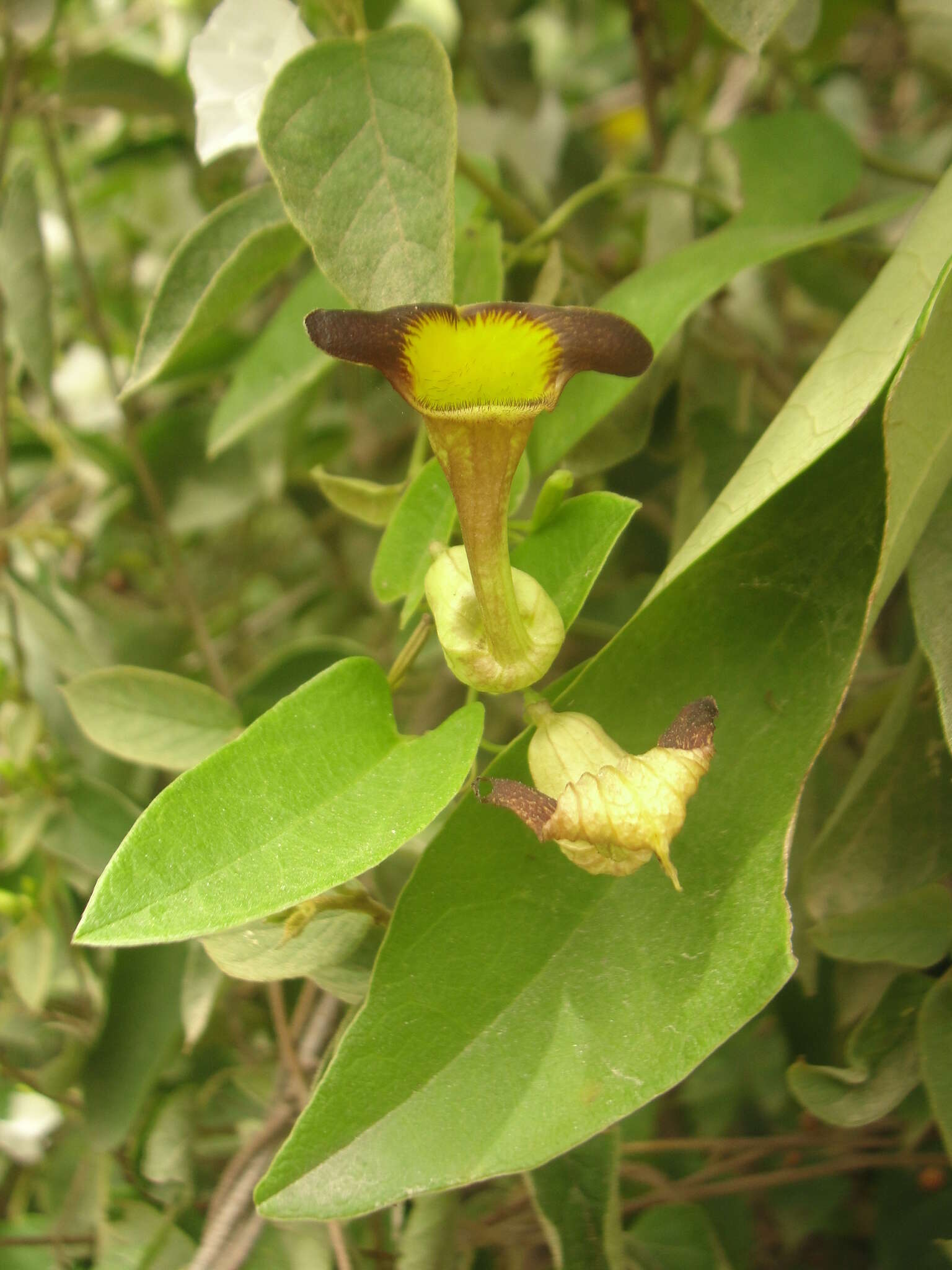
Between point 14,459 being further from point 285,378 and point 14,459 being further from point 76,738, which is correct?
point 285,378

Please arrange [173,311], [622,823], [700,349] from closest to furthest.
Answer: [622,823] < [173,311] < [700,349]

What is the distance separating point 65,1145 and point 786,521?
83 centimetres

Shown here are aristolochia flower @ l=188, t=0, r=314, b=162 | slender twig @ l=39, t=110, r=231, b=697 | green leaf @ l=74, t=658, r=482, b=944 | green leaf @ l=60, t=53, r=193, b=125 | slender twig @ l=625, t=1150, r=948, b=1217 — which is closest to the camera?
green leaf @ l=74, t=658, r=482, b=944

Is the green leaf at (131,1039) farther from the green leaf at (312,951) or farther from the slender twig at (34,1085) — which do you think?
the green leaf at (312,951)

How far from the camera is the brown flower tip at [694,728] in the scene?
435 mm

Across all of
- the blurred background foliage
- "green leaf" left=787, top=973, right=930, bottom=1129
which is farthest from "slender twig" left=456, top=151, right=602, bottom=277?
"green leaf" left=787, top=973, right=930, bottom=1129

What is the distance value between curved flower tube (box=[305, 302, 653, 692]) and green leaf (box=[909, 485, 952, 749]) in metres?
0.18

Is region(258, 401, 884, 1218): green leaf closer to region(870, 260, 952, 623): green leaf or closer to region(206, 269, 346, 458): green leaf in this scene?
region(870, 260, 952, 623): green leaf

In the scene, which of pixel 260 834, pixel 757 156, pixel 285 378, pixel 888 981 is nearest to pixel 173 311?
pixel 285 378

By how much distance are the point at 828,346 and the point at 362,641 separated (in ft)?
2.39

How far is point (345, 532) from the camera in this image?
125 cm

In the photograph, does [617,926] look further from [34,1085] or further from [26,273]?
[26,273]

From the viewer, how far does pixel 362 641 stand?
1201mm

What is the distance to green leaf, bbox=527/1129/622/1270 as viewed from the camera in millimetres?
594
